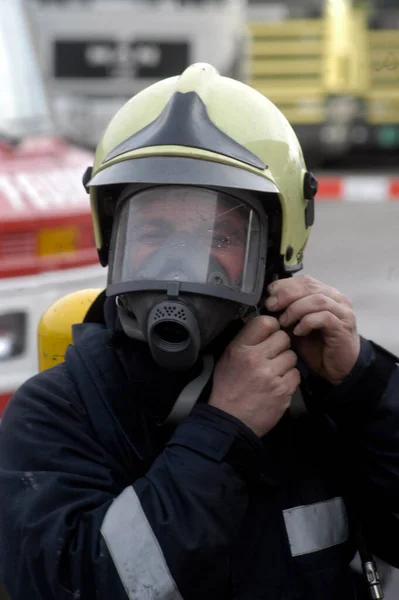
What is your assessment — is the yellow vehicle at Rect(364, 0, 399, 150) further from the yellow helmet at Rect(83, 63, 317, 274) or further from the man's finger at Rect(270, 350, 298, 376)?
the man's finger at Rect(270, 350, 298, 376)

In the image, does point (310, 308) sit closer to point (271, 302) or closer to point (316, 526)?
point (271, 302)

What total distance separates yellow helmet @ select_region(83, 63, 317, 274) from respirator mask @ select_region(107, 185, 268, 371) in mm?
37

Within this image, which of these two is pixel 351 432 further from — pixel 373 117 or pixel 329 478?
pixel 373 117

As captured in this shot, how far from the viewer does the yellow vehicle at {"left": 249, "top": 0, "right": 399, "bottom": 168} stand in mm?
16031

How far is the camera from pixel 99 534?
1.77 metres

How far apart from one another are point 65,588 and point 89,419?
283 millimetres

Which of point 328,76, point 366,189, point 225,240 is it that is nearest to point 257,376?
point 225,240

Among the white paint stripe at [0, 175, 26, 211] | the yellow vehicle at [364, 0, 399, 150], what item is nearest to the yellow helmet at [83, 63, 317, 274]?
the white paint stripe at [0, 175, 26, 211]

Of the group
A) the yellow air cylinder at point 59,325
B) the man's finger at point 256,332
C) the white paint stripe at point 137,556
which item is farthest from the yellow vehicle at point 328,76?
the white paint stripe at point 137,556

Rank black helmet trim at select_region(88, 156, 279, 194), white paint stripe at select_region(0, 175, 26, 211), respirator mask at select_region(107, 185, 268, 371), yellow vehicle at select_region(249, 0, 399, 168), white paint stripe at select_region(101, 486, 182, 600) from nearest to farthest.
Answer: white paint stripe at select_region(101, 486, 182, 600)
respirator mask at select_region(107, 185, 268, 371)
black helmet trim at select_region(88, 156, 279, 194)
white paint stripe at select_region(0, 175, 26, 211)
yellow vehicle at select_region(249, 0, 399, 168)

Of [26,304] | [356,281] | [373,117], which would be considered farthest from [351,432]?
[373,117]

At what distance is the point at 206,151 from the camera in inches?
78.2

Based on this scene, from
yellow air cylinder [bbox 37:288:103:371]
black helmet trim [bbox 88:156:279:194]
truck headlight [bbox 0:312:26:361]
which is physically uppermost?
black helmet trim [bbox 88:156:279:194]

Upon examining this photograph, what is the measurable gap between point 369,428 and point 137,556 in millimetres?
485
